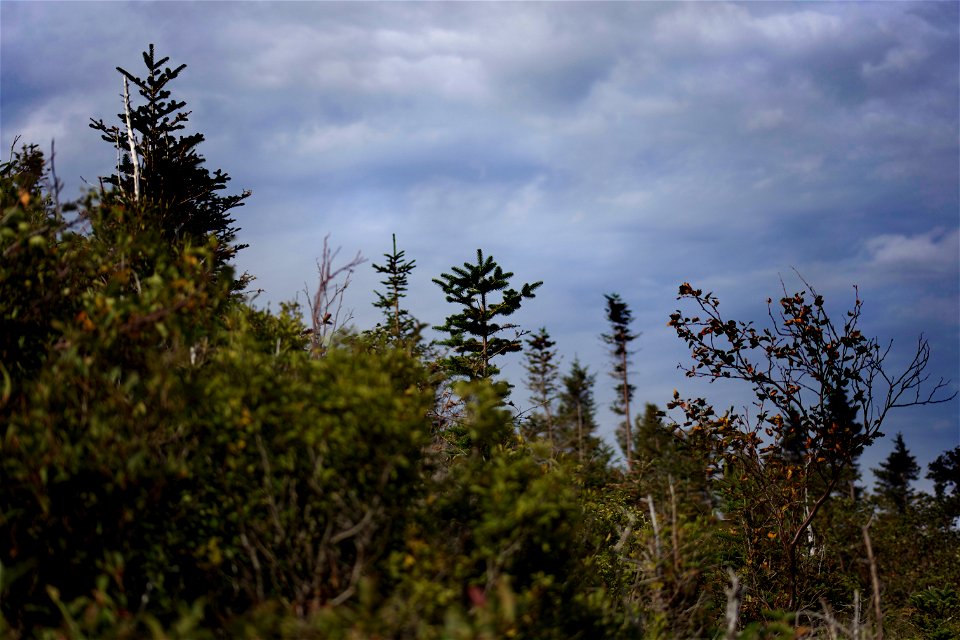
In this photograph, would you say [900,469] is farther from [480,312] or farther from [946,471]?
[480,312]

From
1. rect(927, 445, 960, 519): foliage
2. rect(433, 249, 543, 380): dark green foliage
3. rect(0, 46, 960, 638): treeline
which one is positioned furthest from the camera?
rect(927, 445, 960, 519): foliage

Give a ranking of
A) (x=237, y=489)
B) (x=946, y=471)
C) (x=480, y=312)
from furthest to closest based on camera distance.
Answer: (x=946, y=471) < (x=480, y=312) < (x=237, y=489)

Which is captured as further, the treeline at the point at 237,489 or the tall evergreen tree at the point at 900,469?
the tall evergreen tree at the point at 900,469

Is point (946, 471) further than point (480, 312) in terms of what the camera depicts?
Yes

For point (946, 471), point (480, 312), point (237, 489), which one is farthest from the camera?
point (946, 471)

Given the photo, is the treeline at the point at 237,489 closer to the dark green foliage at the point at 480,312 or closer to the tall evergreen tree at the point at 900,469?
the dark green foliage at the point at 480,312

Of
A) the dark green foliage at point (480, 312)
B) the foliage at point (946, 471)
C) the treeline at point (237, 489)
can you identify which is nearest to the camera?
the treeline at point (237, 489)

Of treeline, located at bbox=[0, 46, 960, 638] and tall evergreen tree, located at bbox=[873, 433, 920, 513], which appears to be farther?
tall evergreen tree, located at bbox=[873, 433, 920, 513]

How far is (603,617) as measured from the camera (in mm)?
7543

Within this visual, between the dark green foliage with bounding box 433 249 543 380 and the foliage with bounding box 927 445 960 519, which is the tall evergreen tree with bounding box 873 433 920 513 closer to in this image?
the foliage with bounding box 927 445 960 519

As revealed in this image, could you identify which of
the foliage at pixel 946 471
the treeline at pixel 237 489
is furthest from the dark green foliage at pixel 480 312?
the foliage at pixel 946 471

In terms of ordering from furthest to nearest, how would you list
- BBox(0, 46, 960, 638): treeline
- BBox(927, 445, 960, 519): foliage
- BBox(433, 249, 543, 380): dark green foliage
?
1. BBox(927, 445, 960, 519): foliage
2. BBox(433, 249, 543, 380): dark green foliage
3. BBox(0, 46, 960, 638): treeline

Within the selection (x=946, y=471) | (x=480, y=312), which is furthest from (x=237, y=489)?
(x=946, y=471)

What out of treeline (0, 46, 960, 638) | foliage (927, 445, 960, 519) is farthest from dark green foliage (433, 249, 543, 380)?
foliage (927, 445, 960, 519)
